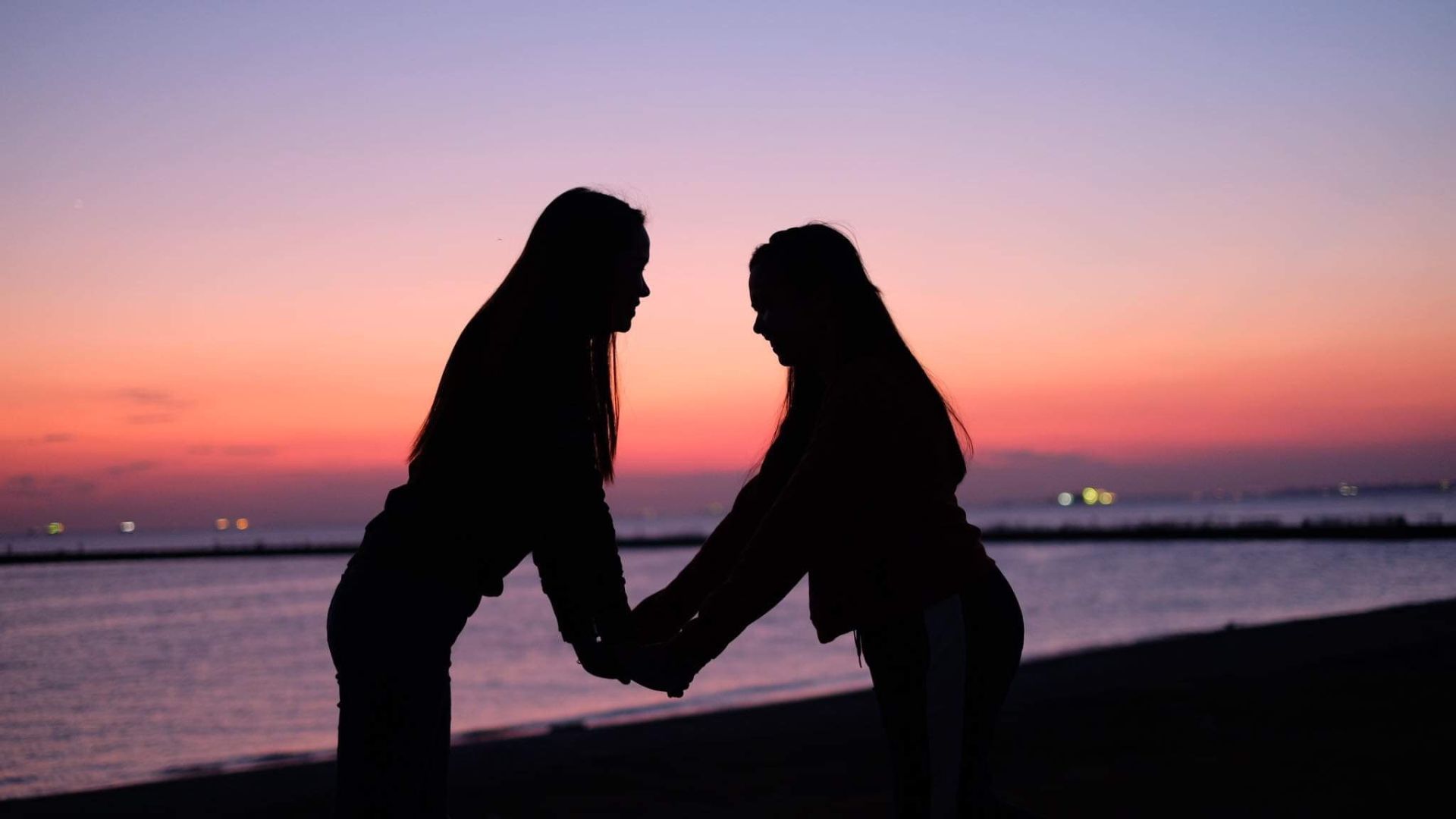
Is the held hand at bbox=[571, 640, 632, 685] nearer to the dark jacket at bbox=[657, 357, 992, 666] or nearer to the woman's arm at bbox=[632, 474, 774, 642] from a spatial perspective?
the dark jacket at bbox=[657, 357, 992, 666]

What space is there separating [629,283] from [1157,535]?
86608mm

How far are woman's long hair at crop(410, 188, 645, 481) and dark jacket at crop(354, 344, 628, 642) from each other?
2 cm

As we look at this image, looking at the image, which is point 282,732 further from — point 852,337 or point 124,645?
point 124,645

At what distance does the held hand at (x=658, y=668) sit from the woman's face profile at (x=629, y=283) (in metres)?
0.70

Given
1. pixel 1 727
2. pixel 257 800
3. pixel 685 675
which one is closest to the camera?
pixel 685 675

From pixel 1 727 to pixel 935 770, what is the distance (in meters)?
19.5

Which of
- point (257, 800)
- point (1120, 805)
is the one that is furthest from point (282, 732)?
point (1120, 805)

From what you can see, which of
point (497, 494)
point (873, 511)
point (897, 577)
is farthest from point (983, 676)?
point (497, 494)

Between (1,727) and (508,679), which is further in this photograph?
(508,679)

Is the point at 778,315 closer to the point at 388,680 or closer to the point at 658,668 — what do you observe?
the point at 658,668

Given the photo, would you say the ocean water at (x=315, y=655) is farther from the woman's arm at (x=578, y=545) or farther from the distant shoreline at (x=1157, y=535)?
the woman's arm at (x=578, y=545)

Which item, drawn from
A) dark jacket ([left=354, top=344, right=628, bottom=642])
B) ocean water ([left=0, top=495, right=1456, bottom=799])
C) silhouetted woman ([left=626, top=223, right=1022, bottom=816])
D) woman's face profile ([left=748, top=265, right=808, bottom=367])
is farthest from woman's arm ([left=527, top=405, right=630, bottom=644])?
ocean water ([left=0, top=495, right=1456, bottom=799])

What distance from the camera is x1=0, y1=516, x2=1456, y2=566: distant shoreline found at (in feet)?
240

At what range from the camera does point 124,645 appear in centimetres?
3281
